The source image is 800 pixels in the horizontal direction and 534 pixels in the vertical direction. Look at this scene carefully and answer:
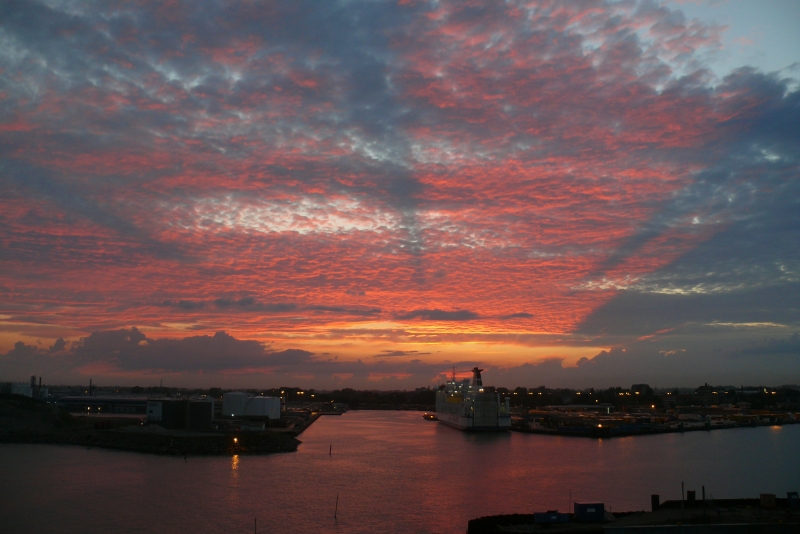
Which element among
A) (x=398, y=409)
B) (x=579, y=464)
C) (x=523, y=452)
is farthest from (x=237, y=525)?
(x=398, y=409)

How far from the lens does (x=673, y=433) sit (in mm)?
56344

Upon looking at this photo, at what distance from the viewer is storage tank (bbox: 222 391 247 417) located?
47.9 meters

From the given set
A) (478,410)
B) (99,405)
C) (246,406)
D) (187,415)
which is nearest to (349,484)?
(187,415)

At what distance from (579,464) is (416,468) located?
361 inches

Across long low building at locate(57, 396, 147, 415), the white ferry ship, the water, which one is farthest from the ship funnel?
long low building at locate(57, 396, 147, 415)

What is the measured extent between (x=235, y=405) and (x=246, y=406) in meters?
1.02

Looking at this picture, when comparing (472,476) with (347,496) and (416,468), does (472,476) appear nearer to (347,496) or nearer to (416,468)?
(416,468)

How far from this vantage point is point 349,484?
23375 millimetres

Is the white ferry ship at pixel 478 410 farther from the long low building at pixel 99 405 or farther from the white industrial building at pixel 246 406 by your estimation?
the long low building at pixel 99 405

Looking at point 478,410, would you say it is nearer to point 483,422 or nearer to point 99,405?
point 483,422

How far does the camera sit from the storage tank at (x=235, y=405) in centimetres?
4794

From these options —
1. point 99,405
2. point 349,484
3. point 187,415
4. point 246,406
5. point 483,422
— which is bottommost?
point 483,422

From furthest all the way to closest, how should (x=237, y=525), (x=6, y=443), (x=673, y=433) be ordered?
1. (x=673, y=433)
2. (x=6, y=443)
3. (x=237, y=525)

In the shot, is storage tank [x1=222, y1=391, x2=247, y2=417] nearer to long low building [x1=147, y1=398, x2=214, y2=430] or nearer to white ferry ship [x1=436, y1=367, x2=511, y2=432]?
long low building [x1=147, y1=398, x2=214, y2=430]
